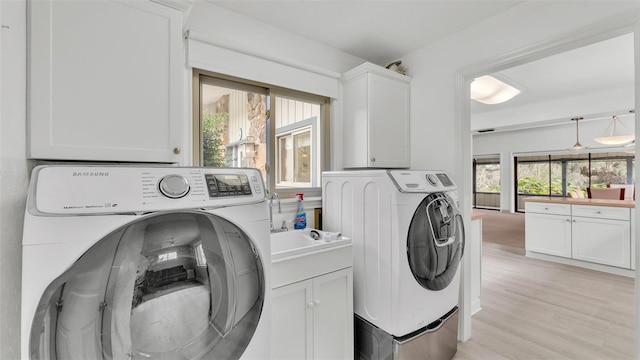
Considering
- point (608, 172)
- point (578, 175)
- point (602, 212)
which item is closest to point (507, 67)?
point (602, 212)

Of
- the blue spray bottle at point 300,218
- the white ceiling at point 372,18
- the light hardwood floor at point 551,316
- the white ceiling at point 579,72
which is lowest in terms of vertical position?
the light hardwood floor at point 551,316

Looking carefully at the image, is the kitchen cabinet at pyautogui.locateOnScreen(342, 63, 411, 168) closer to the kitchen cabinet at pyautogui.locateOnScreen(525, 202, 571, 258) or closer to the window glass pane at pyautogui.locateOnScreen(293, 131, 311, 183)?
the window glass pane at pyautogui.locateOnScreen(293, 131, 311, 183)

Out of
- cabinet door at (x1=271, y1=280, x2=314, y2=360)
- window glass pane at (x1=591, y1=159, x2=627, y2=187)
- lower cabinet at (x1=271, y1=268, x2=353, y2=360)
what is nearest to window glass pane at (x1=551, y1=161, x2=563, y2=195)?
window glass pane at (x1=591, y1=159, x2=627, y2=187)

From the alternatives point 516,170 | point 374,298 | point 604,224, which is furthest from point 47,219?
point 516,170

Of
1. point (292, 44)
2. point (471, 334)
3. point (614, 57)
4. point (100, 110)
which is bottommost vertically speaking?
point (471, 334)

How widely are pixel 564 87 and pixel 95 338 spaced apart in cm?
602

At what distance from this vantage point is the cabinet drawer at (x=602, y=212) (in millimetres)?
3537

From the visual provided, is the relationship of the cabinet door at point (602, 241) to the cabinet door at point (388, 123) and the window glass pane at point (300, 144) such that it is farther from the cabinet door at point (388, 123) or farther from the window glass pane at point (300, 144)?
the window glass pane at point (300, 144)

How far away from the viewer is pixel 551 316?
2465 millimetres

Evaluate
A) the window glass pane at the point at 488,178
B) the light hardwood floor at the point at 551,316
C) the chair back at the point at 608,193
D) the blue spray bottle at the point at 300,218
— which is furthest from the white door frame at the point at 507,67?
the window glass pane at the point at 488,178

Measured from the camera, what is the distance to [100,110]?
1069 mm

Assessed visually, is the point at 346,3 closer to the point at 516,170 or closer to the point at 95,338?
the point at 95,338

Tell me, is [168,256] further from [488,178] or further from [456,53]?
[488,178]

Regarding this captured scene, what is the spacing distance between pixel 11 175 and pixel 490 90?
13.2ft
